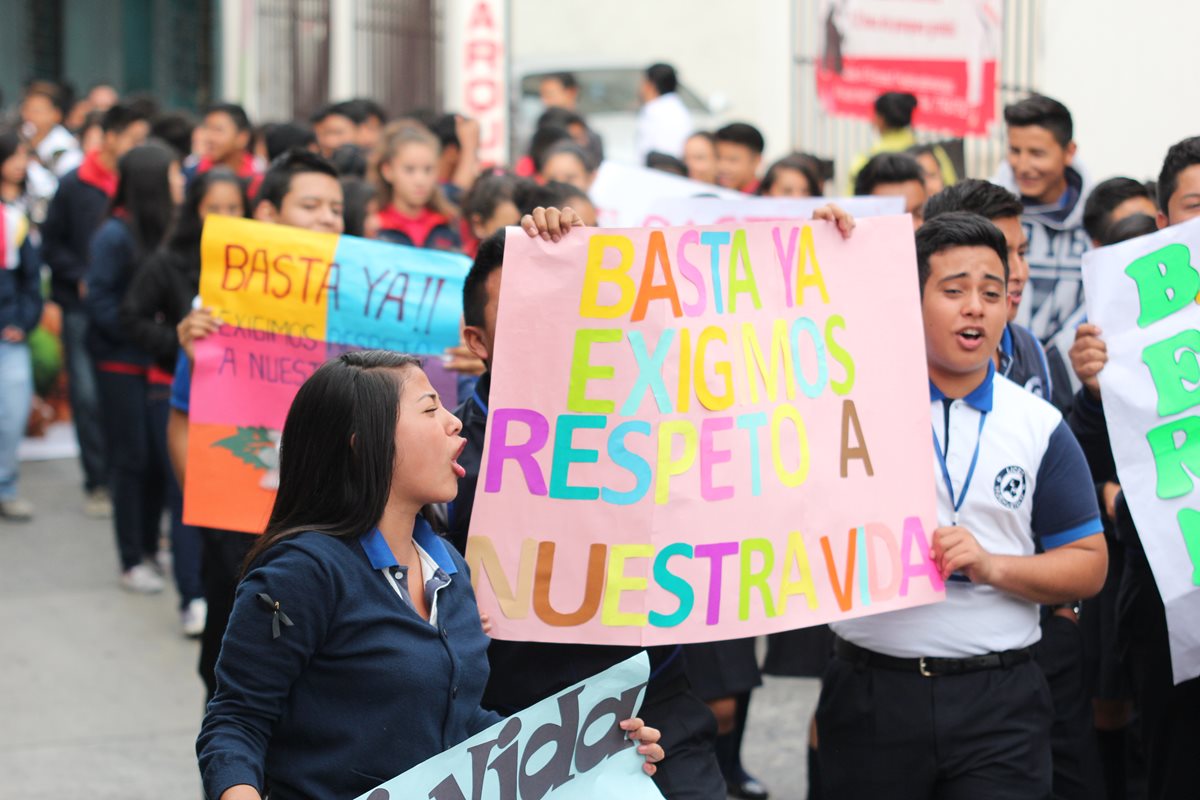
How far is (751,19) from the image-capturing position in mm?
18984

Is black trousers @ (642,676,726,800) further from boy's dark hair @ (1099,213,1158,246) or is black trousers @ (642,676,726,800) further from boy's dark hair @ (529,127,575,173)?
boy's dark hair @ (529,127,575,173)

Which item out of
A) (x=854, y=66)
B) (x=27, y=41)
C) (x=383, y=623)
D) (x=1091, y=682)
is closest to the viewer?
(x=383, y=623)

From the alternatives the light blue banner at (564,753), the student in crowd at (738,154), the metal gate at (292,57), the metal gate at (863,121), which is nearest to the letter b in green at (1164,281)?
the light blue banner at (564,753)

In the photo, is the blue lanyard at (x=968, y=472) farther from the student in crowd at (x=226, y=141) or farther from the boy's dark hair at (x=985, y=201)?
the student in crowd at (x=226, y=141)

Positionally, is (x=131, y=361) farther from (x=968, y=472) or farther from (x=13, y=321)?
(x=968, y=472)

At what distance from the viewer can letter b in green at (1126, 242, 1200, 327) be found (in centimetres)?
407

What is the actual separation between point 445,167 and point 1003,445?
6.41 metres

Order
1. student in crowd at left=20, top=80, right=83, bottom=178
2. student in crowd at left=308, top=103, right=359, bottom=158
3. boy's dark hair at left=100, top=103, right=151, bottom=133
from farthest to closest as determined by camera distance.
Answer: student in crowd at left=20, top=80, right=83, bottom=178 → student in crowd at left=308, top=103, right=359, bottom=158 → boy's dark hair at left=100, top=103, right=151, bottom=133

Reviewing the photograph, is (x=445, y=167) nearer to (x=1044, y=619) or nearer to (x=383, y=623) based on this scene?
(x=1044, y=619)

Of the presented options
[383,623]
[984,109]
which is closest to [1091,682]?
[383,623]

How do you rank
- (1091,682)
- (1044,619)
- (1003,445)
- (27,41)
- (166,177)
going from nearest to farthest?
(1003,445) → (1044,619) → (1091,682) → (166,177) → (27,41)

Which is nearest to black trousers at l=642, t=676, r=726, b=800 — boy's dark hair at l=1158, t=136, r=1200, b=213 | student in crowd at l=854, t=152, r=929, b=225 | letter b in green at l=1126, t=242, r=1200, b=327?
letter b in green at l=1126, t=242, r=1200, b=327

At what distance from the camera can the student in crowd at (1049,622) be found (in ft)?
14.6

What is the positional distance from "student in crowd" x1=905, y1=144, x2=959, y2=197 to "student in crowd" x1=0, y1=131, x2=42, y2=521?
476cm
